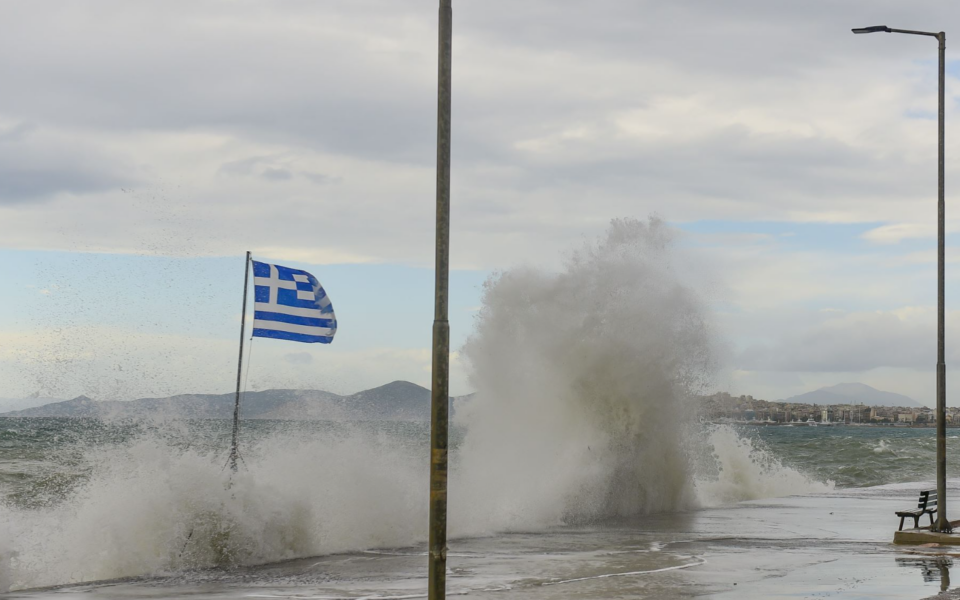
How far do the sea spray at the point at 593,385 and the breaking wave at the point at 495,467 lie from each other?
50 mm

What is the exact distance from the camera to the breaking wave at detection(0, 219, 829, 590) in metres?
17.7

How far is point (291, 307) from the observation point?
15.3m

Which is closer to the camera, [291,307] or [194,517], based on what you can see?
[291,307]

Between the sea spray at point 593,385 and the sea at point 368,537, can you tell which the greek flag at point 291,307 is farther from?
the sea spray at point 593,385

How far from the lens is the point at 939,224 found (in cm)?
1912

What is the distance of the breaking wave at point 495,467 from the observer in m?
17.7

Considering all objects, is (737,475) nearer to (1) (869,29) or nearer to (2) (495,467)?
(2) (495,467)

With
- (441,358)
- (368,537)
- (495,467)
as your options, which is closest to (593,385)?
(495,467)

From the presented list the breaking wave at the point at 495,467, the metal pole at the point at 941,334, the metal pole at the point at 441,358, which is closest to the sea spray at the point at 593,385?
the breaking wave at the point at 495,467

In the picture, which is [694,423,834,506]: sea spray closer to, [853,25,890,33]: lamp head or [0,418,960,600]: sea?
[0,418,960,600]: sea

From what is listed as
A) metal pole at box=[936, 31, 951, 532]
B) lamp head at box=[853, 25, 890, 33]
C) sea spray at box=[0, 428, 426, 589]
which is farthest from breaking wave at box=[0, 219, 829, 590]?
lamp head at box=[853, 25, 890, 33]

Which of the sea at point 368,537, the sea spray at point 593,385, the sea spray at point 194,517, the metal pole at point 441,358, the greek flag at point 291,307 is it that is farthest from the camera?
the sea spray at point 593,385

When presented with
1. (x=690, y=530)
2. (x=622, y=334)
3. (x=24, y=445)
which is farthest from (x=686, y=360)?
(x=24, y=445)

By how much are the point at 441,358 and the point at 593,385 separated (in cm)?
2240
